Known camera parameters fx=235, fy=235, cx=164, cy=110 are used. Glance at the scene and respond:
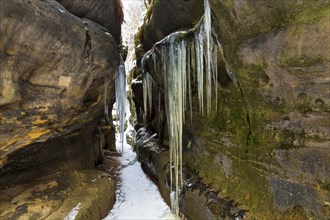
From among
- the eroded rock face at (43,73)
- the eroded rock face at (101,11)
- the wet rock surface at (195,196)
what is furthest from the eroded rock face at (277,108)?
the eroded rock face at (101,11)

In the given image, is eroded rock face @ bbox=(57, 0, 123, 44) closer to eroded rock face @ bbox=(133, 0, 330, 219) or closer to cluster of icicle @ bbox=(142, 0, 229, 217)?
cluster of icicle @ bbox=(142, 0, 229, 217)

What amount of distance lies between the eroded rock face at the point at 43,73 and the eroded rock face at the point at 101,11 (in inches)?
26.6

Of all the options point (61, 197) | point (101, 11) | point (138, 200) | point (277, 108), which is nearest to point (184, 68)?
point (277, 108)

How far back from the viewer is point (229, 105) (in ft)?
23.1

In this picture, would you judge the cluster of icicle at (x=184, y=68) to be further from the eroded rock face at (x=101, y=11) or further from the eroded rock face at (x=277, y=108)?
the eroded rock face at (x=101, y=11)

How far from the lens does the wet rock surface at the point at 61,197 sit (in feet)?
21.0

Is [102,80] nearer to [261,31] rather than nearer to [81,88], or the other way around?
[81,88]

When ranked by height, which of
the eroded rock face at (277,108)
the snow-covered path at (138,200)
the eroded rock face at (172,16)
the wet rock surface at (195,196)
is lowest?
the snow-covered path at (138,200)

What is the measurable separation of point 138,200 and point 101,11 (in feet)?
25.0

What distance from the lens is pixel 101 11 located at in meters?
9.39

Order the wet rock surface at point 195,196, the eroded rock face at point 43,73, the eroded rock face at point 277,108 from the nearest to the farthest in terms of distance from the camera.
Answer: the eroded rock face at point 277,108
the eroded rock face at point 43,73
the wet rock surface at point 195,196

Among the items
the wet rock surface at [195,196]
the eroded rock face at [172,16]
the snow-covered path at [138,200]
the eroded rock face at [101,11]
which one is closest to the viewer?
the wet rock surface at [195,196]

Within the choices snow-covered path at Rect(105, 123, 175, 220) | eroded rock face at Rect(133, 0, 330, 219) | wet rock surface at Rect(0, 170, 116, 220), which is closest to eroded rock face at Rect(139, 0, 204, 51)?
eroded rock face at Rect(133, 0, 330, 219)

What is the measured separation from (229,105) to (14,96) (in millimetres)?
5686
